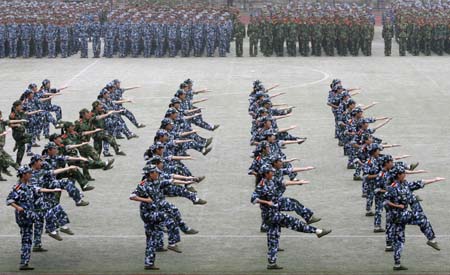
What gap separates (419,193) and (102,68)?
24.6 meters

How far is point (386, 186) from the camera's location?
20.4m

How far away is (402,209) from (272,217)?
216 cm

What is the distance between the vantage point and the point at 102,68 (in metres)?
48.2

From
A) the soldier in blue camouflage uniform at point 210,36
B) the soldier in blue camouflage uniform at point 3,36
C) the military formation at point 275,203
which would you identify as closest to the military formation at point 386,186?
the military formation at point 275,203

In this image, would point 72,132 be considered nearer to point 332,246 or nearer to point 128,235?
point 128,235

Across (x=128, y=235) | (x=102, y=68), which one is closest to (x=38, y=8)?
(x=102, y=68)

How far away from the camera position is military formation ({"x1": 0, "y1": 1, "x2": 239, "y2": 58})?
51.8 meters

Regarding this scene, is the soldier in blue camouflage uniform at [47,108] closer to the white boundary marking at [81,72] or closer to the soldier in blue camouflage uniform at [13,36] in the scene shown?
the white boundary marking at [81,72]

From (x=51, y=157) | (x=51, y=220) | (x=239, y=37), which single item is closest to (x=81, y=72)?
(x=239, y=37)

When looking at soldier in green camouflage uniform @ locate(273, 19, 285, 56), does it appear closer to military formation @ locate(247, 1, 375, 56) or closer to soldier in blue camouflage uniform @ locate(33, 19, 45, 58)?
military formation @ locate(247, 1, 375, 56)

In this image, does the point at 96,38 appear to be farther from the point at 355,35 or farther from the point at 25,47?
the point at 355,35

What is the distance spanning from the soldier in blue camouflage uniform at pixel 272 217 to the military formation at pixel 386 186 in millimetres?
1294

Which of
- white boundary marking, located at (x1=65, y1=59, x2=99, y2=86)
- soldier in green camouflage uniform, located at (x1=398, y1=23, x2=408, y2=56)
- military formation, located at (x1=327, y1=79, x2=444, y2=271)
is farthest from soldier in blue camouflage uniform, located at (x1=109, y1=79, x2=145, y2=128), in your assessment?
soldier in green camouflage uniform, located at (x1=398, y1=23, x2=408, y2=56)

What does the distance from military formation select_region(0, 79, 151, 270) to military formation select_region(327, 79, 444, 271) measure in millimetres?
5447
